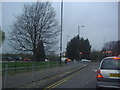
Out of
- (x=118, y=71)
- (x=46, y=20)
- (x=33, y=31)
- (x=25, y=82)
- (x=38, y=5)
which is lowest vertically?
(x=25, y=82)

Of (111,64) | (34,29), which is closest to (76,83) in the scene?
(111,64)

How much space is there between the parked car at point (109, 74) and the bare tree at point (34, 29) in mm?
20346

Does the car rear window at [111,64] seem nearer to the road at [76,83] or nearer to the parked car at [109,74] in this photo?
the parked car at [109,74]

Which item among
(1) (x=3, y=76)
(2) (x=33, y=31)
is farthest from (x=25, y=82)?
(2) (x=33, y=31)

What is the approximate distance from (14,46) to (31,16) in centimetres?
499

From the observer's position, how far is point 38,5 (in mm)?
29422

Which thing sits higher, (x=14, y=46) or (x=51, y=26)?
(x=51, y=26)

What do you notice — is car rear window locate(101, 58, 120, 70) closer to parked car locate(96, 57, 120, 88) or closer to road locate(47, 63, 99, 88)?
parked car locate(96, 57, 120, 88)

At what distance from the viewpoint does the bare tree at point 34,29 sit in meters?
27.5

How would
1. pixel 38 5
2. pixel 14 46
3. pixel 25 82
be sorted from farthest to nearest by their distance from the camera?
pixel 38 5
pixel 14 46
pixel 25 82

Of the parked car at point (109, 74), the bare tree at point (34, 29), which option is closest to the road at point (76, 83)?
the parked car at point (109, 74)

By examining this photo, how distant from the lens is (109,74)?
26.6ft

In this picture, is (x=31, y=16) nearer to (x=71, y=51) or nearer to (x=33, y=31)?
(x=33, y=31)

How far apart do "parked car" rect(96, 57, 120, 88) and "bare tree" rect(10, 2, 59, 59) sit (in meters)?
20.3
